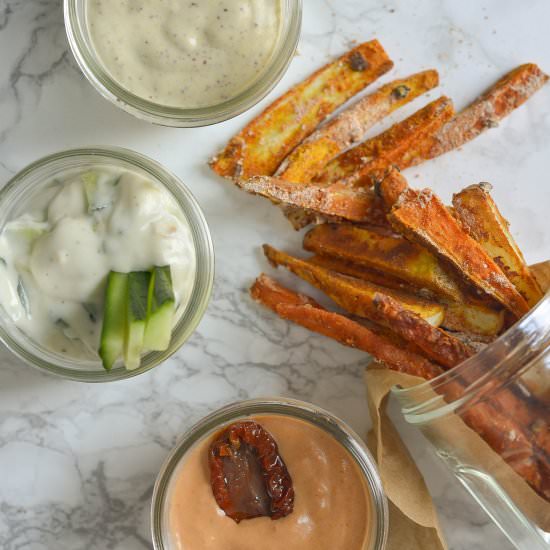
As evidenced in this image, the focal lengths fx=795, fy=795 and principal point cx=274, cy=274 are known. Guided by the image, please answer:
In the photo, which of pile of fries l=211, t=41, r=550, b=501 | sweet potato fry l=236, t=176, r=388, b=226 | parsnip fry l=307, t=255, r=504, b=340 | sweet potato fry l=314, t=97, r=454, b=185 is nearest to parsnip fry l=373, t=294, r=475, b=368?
pile of fries l=211, t=41, r=550, b=501

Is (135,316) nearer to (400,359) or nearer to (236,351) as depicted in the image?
(236,351)

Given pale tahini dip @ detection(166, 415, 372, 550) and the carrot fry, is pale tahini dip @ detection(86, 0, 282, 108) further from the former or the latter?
pale tahini dip @ detection(166, 415, 372, 550)

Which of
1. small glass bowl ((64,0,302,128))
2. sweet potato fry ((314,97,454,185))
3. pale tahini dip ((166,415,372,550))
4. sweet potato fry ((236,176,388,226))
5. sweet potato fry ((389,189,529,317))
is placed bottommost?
pale tahini dip ((166,415,372,550))

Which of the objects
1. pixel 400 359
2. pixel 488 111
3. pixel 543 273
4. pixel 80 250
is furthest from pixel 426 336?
pixel 80 250

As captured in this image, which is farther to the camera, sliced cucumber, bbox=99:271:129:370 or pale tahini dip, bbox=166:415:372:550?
pale tahini dip, bbox=166:415:372:550

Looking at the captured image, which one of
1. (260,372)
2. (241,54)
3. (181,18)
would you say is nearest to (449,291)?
(260,372)

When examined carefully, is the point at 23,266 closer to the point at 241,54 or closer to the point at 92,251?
the point at 92,251
